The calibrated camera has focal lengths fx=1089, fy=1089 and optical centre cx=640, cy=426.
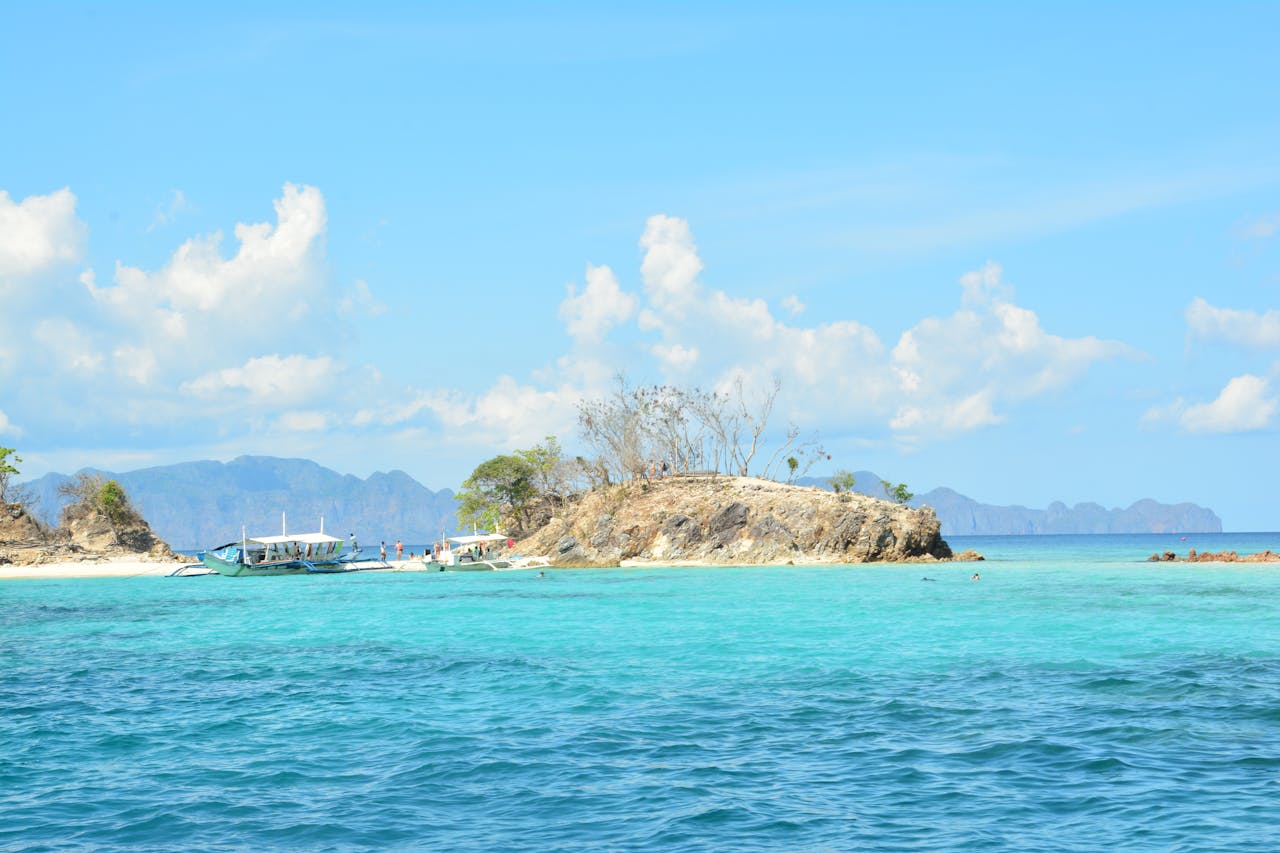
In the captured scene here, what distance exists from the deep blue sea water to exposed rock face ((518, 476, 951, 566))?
4149 centimetres

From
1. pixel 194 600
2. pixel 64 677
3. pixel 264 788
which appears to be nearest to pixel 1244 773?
pixel 264 788

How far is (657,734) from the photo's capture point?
59.4 feet

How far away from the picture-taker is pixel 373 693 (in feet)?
75.7

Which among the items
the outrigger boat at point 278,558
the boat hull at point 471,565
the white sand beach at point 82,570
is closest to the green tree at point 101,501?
the white sand beach at point 82,570

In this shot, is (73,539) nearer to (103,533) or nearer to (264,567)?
(103,533)

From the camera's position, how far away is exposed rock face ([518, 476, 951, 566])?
81062 mm

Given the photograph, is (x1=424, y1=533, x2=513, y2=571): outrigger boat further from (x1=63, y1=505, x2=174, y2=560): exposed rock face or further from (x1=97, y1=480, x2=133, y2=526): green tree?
(x1=97, y1=480, x2=133, y2=526): green tree

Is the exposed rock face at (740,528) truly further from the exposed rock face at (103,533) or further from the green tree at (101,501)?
the green tree at (101,501)

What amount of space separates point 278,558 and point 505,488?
113 feet

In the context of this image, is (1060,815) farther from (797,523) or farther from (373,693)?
(797,523)

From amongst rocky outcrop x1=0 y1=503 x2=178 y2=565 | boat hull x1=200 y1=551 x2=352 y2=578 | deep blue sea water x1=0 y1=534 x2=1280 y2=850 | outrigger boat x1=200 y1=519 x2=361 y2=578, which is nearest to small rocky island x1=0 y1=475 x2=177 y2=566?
rocky outcrop x1=0 y1=503 x2=178 y2=565

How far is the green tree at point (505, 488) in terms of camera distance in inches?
4710

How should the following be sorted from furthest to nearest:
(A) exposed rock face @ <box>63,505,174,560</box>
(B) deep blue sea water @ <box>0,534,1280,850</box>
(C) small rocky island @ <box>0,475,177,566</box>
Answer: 1. (A) exposed rock face @ <box>63,505,174,560</box>
2. (C) small rocky island @ <box>0,475,177,566</box>
3. (B) deep blue sea water @ <box>0,534,1280,850</box>

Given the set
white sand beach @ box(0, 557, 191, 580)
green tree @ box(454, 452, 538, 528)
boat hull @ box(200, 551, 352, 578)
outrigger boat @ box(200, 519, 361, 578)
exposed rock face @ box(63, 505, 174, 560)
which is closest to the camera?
white sand beach @ box(0, 557, 191, 580)
